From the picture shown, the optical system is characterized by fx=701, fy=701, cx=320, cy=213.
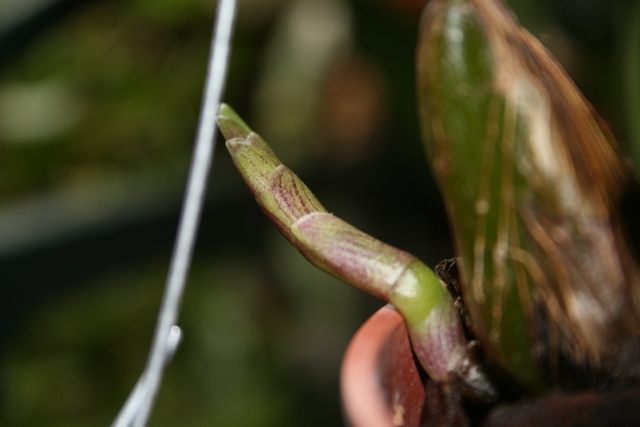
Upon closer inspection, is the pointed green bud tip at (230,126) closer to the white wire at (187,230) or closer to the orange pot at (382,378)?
the white wire at (187,230)

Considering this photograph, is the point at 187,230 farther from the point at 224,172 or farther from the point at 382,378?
the point at 224,172

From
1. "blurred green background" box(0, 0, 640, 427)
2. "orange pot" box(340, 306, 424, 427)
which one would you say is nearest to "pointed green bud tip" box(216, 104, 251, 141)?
"orange pot" box(340, 306, 424, 427)

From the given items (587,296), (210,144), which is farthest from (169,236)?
(587,296)

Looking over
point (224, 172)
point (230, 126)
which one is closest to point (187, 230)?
point (230, 126)

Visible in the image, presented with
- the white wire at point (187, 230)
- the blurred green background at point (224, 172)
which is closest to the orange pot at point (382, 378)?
the white wire at point (187, 230)

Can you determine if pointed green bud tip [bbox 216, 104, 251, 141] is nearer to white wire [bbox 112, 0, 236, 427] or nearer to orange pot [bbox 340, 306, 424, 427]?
white wire [bbox 112, 0, 236, 427]

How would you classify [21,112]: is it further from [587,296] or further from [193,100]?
[587,296]
